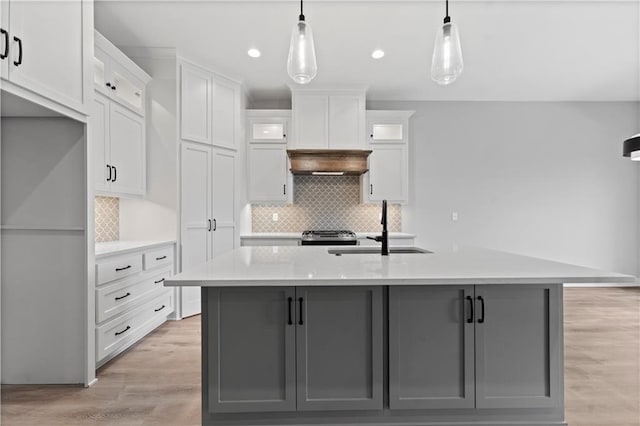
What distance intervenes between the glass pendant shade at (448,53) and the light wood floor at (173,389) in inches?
79.1

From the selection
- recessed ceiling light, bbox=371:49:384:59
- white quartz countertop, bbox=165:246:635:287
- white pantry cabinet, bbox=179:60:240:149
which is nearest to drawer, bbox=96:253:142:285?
white quartz countertop, bbox=165:246:635:287

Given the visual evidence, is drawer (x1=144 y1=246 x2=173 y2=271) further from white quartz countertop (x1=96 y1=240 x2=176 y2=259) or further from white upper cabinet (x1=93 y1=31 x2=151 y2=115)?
white upper cabinet (x1=93 y1=31 x2=151 y2=115)

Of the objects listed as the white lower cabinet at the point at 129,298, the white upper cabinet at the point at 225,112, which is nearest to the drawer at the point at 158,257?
the white lower cabinet at the point at 129,298

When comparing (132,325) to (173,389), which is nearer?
(173,389)

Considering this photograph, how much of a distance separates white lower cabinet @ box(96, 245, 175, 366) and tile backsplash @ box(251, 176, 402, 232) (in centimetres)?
169

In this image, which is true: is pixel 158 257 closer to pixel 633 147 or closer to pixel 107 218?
pixel 107 218

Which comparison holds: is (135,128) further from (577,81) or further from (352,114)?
(577,81)

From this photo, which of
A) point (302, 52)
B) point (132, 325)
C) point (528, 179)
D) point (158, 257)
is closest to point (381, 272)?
point (302, 52)

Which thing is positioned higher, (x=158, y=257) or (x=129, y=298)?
(x=158, y=257)

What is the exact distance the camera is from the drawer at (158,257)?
3.21m

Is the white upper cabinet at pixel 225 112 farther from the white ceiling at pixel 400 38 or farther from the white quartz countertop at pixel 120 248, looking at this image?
the white quartz countertop at pixel 120 248

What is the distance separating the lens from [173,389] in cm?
235

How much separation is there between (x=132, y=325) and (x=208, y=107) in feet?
7.89

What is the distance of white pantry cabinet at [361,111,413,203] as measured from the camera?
4.82m
